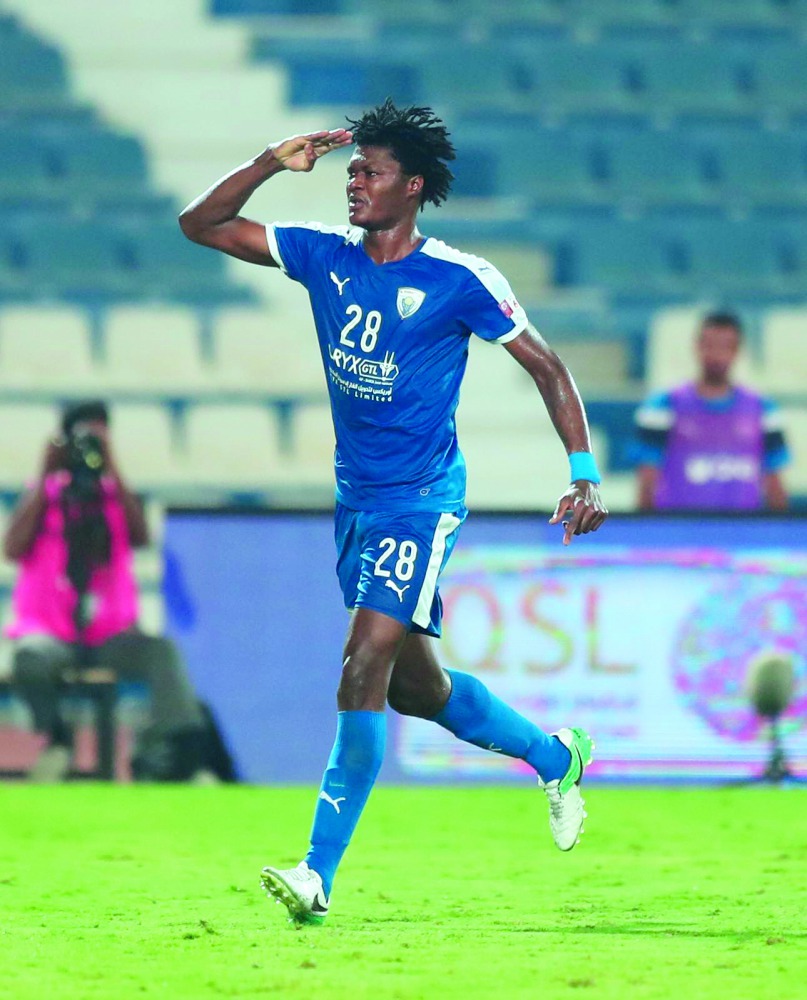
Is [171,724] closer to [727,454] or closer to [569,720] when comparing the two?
[569,720]

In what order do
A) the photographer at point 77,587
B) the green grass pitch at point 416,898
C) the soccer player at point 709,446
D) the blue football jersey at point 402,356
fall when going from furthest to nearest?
the soccer player at point 709,446, the photographer at point 77,587, the blue football jersey at point 402,356, the green grass pitch at point 416,898

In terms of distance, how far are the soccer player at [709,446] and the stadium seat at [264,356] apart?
15.9 ft

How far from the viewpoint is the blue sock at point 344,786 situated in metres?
4.47

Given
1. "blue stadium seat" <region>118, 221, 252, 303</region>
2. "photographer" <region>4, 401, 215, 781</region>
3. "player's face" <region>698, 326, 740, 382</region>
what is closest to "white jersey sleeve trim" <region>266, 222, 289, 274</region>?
"photographer" <region>4, 401, 215, 781</region>

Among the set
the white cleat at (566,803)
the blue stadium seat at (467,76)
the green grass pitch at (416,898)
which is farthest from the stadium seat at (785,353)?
the white cleat at (566,803)

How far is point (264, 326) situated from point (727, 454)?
5.41 metres

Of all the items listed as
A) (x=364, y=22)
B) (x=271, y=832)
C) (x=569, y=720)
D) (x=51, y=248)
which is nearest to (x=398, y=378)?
(x=271, y=832)

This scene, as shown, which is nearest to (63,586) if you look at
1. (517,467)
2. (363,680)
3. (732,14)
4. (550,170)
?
(363,680)

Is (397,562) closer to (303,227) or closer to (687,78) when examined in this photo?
(303,227)

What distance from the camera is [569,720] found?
8.39 metres

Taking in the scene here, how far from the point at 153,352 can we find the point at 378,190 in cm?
907

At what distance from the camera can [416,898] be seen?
16.7ft

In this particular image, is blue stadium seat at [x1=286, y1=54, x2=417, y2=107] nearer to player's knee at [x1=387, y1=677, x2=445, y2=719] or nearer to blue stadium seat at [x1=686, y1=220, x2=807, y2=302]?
blue stadium seat at [x1=686, y1=220, x2=807, y2=302]

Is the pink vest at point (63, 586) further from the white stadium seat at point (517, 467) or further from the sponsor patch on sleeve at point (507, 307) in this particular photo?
the white stadium seat at point (517, 467)
